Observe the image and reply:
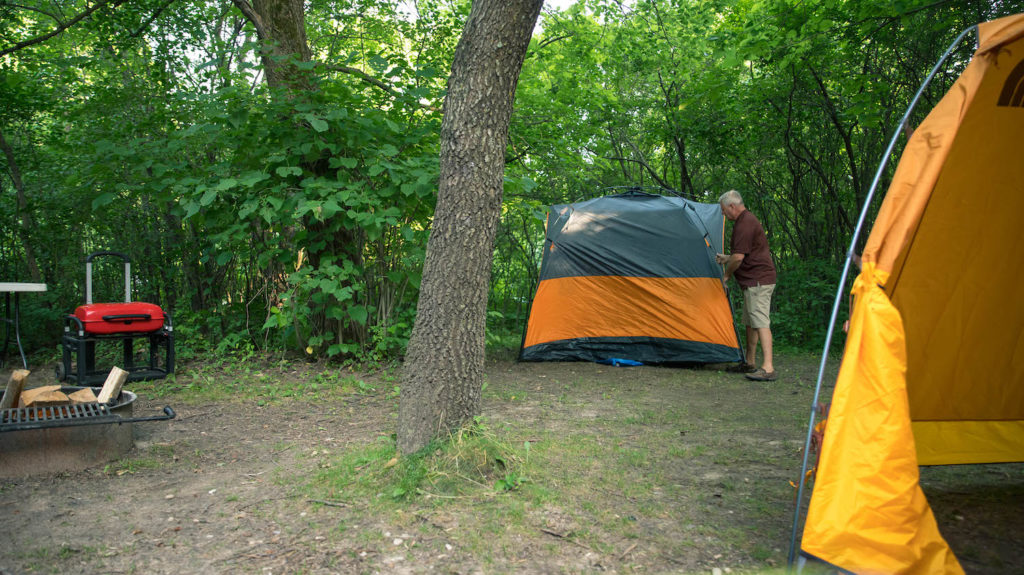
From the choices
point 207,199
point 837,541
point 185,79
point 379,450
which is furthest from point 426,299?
point 185,79

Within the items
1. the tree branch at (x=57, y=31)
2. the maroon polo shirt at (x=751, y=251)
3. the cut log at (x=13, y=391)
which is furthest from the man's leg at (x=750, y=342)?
the tree branch at (x=57, y=31)

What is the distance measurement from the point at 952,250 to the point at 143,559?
11.2 ft

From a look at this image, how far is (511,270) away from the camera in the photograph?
34.7 ft

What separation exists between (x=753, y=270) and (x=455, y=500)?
415cm

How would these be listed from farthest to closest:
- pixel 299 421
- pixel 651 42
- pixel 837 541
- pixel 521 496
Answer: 1. pixel 651 42
2. pixel 299 421
3. pixel 521 496
4. pixel 837 541

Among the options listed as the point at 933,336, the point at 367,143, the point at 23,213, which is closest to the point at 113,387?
the point at 367,143

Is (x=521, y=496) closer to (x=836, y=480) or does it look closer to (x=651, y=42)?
(x=836, y=480)

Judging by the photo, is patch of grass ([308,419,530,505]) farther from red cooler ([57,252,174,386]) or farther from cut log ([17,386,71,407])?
red cooler ([57,252,174,386])

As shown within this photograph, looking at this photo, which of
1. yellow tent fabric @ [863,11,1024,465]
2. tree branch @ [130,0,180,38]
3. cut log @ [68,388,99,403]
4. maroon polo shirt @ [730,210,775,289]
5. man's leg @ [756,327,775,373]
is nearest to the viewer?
yellow tent fabric @ [863,11,1024,465]

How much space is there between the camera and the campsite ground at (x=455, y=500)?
7.37 feet

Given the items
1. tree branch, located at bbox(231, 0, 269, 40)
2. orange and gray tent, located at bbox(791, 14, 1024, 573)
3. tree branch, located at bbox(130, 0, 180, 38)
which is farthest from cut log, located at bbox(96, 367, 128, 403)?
tree branch, located at bbox(130, 0, 180, 38)

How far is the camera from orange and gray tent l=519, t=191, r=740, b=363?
6.35m

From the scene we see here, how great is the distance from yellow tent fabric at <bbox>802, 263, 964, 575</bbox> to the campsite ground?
334 millimetres

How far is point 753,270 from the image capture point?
5902 millimetres
